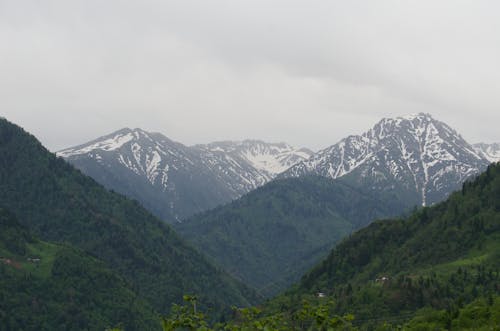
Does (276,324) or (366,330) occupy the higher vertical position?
(276,324)

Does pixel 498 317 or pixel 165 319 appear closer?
pixel 165 319

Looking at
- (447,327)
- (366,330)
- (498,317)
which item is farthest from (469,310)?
(366,330)

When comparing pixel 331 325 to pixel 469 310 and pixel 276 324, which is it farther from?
pixel 469 310

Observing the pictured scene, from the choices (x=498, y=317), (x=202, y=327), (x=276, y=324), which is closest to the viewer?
(x=202, y=327)

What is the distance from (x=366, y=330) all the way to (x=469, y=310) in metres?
61.3

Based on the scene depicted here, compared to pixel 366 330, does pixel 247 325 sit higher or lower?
higher

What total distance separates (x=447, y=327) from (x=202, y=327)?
13072 centimetres

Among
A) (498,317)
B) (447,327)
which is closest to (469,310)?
(447,327)

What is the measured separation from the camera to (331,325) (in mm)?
30031

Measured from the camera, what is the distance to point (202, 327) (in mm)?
29328

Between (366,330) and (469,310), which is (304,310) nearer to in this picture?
(469,310)

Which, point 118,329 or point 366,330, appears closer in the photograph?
point 118,329

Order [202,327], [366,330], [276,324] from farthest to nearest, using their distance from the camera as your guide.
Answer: [366,330] < [276,324] < [202,327]

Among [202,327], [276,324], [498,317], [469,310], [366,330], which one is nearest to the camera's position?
[202,327]
